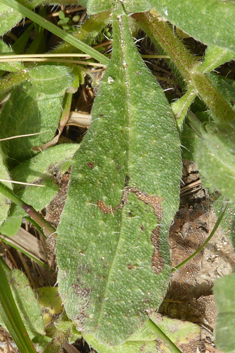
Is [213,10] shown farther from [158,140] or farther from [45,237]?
[45,237]

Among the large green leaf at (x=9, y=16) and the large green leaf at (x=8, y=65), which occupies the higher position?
the large green leaf at (x=9, y=16)

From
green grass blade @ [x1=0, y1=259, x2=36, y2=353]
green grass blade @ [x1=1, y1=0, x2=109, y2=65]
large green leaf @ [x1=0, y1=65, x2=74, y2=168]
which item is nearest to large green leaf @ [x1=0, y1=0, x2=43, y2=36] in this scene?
green grass blade @ [x1=1, y1=0, x2=109, y2=65]

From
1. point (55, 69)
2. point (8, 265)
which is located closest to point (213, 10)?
point (55, 69)

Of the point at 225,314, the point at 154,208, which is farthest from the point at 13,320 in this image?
the point at 225,314

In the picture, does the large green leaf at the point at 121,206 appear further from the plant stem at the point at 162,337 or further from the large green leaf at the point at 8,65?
the large green leaf at the point at 8,65

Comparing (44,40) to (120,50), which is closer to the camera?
(120,50)

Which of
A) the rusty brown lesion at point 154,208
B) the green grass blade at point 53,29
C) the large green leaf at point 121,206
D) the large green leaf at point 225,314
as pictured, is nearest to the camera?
the large green leaf at point 225,314

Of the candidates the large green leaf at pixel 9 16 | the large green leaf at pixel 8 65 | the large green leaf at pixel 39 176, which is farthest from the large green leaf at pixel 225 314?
the large green leaf at pixel 9 16

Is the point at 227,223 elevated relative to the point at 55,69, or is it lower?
lower
